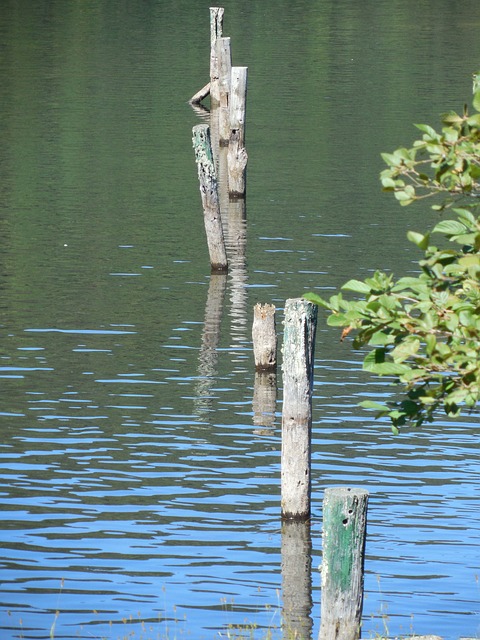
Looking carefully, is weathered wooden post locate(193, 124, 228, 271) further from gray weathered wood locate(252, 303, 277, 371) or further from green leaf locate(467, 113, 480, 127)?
green leaf locate(467, 113, 480, 127)

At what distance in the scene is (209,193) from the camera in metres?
23.1

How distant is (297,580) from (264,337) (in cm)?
633

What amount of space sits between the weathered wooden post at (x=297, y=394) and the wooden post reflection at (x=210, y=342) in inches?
150

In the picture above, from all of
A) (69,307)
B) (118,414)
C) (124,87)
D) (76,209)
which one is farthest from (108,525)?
(124,87)

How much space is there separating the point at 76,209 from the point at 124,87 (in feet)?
57.2

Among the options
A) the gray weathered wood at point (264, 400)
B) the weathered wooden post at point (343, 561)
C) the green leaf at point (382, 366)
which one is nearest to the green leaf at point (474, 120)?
the green leaf at point (382, 366)

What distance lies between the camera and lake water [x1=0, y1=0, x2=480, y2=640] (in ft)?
38.8

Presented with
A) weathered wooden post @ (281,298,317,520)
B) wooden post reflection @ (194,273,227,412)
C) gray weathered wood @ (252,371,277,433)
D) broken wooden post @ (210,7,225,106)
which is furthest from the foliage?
broken wooden post @ (210,7,225,106)

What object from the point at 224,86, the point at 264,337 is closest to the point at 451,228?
the point at 264,337

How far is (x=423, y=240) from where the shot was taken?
24.8ft

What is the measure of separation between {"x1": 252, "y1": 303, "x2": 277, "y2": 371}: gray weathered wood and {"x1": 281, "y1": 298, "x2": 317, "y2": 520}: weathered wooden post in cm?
447

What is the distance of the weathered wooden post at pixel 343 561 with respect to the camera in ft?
31.4

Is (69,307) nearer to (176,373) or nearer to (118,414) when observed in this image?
(176,373)

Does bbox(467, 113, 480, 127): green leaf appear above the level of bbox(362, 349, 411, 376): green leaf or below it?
above
